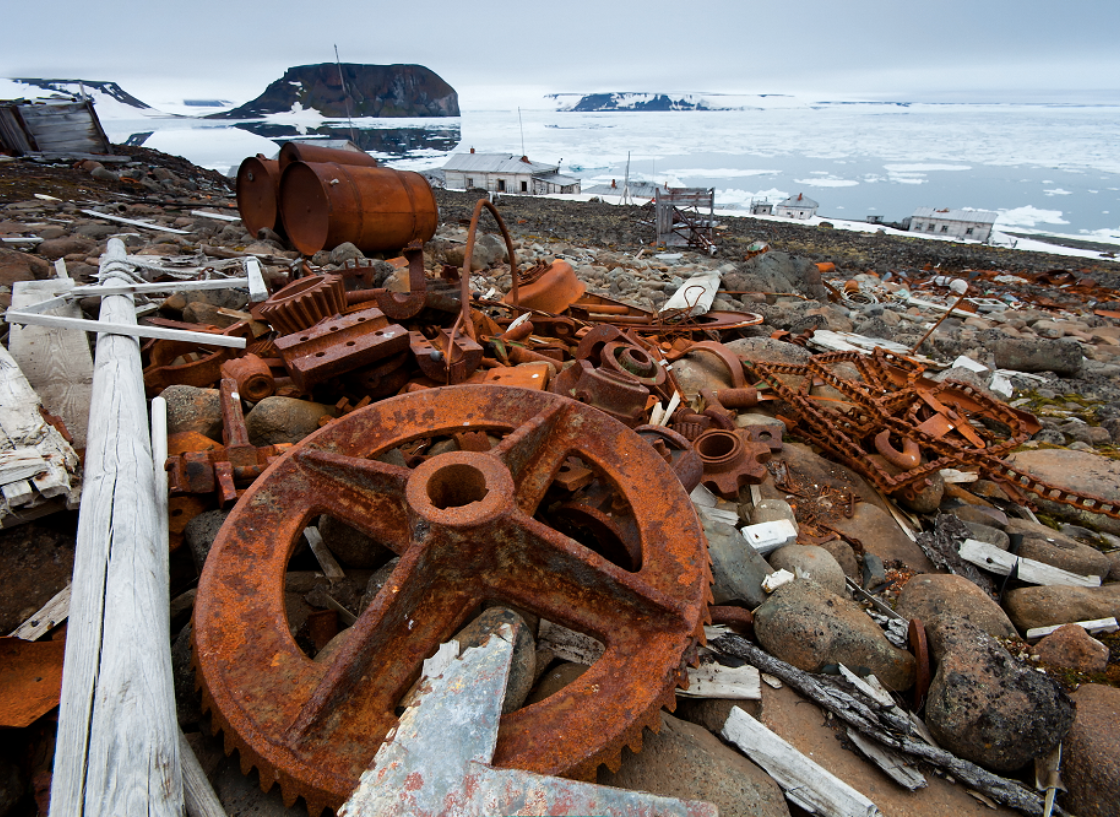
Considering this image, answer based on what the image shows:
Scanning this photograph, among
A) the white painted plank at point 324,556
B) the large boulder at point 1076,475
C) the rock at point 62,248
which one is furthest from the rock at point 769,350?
the rock at point 62,248

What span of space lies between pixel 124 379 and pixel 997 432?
5573 millimetres

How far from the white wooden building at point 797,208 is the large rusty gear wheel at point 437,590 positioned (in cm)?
3811

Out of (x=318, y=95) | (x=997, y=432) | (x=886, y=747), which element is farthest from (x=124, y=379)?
(x=318, y=95)

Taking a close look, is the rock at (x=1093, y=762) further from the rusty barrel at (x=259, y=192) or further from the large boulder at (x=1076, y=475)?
the rusty barrel at (x=259, y=192)

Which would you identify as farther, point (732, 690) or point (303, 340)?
point (303, 340)

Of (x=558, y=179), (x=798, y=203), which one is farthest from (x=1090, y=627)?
(x=558, y=179)

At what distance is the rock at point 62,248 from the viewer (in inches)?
235

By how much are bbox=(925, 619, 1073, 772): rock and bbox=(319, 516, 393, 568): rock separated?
2.07 meters

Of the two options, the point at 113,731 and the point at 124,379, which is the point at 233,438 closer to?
the point at 124,379

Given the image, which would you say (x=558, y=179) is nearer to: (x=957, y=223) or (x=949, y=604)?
(x=957, y=223)

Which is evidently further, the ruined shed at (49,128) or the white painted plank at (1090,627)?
the ruined shed at (49,128)

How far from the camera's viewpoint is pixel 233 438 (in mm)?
2355

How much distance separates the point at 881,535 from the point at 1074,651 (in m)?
0.95

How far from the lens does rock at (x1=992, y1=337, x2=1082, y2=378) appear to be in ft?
18.5
